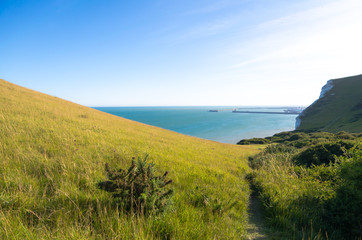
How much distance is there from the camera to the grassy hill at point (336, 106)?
58938mm

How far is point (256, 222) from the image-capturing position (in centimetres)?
398

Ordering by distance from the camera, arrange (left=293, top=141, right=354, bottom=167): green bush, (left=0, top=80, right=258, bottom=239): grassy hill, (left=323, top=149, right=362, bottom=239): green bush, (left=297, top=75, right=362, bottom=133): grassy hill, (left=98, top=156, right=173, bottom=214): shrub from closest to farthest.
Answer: (left=0, top=80, right=258, bottom=239): grassy hill < (left=98, top=156, right=173, bottom=214): shrub < (left=323, top=149, right=362, bottom=239): green bush < (left=293, top=141, right=354, bottom=167): green bush < (left=297, top=75, right=362, bottom=133): grassy hill

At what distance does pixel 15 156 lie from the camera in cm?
458

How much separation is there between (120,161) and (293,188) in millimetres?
6143

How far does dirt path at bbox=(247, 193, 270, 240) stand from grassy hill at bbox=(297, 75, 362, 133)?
225ft

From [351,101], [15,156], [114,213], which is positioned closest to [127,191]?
[114,213]

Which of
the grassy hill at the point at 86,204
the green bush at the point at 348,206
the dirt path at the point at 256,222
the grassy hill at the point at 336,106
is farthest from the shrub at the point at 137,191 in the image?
the grassy hill at the point at 336,106

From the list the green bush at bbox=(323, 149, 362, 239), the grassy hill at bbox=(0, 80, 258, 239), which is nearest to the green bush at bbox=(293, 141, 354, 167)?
the green bush at bbox=(323, 149, 362, 239)

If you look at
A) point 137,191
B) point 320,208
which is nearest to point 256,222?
point 320,208

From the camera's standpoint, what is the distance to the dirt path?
3.43 meters

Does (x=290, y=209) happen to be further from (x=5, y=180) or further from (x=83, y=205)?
(x=5, y=180)

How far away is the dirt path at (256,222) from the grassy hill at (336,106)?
2698 inches

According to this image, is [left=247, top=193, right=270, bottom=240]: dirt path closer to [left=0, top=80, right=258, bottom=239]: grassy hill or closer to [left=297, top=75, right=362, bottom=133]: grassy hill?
[left=0, top=80, right=258, bottom=239]: grassy hill

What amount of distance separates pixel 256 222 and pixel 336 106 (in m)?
96.5
